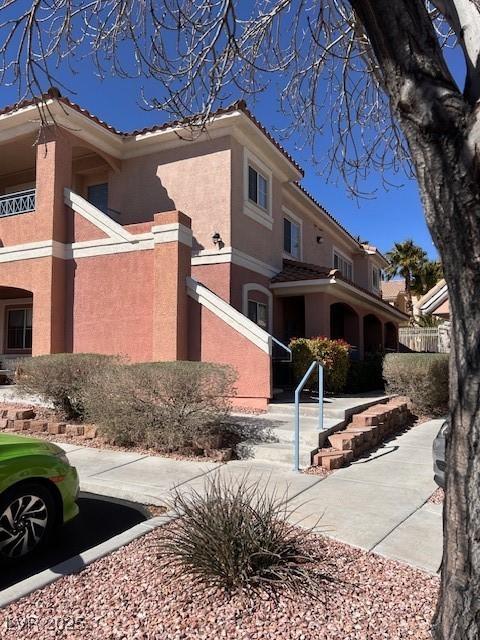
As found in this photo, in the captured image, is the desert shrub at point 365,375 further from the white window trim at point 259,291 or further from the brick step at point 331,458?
the brick step at point 331,458

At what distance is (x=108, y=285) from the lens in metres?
13.2

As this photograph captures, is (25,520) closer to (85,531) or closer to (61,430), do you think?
(85,531)

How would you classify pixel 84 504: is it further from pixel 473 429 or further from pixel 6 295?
pixel 6 295

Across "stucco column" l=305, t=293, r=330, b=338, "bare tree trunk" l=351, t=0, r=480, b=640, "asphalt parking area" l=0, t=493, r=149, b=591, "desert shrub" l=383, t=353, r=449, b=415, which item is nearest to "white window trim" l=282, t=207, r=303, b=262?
"stucco column" l=305, t=293, r=330, b=338

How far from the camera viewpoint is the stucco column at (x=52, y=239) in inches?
533

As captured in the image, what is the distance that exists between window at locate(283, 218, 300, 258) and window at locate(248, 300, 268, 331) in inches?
139

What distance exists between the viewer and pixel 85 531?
502 centimetres

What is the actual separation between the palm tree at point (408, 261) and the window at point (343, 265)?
13.1 meters

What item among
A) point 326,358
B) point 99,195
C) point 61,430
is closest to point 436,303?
point 326,358

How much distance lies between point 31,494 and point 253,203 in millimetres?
11766

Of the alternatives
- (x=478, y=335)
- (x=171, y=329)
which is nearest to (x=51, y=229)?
(x=171, y=329)

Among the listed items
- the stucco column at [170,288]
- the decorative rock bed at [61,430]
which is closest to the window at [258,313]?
the stucco column at [170,288]

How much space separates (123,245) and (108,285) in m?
1.13

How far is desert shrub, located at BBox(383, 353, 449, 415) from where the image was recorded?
39.0 ft
